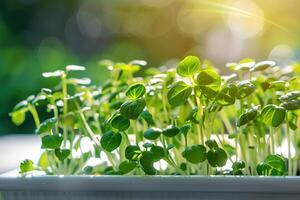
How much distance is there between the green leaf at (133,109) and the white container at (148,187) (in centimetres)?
7

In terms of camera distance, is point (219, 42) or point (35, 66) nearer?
point (35, 66)

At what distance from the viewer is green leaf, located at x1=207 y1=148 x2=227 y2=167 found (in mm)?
591

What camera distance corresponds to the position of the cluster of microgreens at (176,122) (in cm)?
60

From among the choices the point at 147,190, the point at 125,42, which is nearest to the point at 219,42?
the point at 125,42

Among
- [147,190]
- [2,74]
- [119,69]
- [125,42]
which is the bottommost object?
[147,190]

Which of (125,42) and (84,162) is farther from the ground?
(125,42)

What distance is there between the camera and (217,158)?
1.94 ft

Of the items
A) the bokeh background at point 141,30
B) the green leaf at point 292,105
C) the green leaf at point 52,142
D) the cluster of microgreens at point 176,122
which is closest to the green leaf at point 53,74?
the cluster of microgreens at point 176,122

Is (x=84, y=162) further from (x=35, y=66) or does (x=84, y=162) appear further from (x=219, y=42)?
(x=219, y=42)

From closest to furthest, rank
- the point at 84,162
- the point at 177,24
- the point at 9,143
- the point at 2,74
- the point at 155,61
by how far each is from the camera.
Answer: the point at 84,162 < the point at 9,143 < the point at 2,74 < the point at 155,61 < the point at 177,24

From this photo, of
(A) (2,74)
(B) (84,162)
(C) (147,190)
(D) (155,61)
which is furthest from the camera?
(D) (155,61)

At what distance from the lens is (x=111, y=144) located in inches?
24.1

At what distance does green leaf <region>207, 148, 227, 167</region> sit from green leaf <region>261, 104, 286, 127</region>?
0.06 metres

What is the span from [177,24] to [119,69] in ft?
10.5
